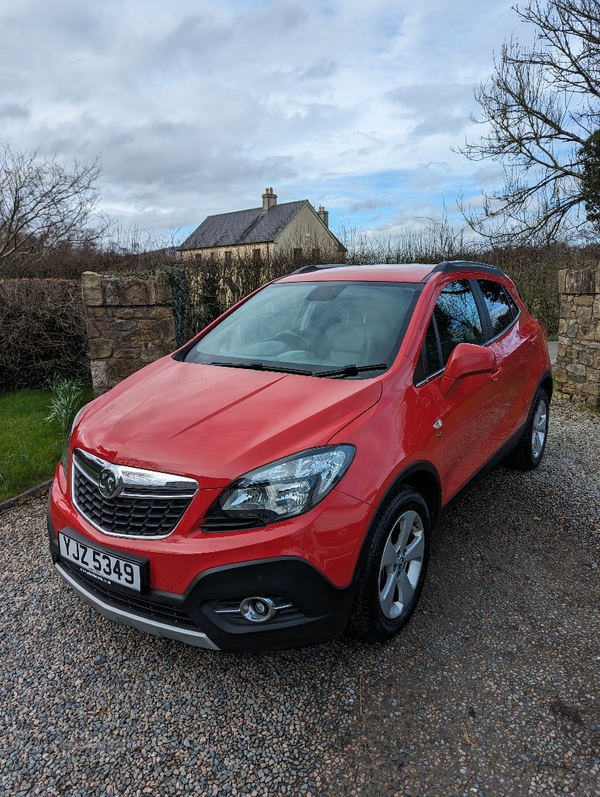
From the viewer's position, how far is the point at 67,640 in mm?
2633

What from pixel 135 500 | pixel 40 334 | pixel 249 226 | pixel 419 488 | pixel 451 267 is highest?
pixel 249 226

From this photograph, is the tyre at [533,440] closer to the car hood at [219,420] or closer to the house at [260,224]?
the car hood at [219,420]

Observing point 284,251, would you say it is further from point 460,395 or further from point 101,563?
point 101,563

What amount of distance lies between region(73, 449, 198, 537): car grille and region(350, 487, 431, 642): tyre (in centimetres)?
79

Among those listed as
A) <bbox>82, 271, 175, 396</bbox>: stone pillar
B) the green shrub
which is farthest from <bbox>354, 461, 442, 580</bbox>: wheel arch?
the green shrub

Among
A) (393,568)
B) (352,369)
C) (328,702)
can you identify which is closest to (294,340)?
(352,369)

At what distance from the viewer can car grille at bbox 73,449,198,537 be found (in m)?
2.09

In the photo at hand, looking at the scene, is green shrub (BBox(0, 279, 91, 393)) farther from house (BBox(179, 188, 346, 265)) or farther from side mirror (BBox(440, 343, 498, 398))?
house (BBox(179, 188, 346, 265))

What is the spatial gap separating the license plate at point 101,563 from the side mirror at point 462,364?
5.67ft

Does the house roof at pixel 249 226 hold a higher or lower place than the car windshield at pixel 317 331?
higher

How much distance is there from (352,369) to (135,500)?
47.5 inches

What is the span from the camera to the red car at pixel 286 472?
2.03m

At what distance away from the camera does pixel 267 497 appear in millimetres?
2043

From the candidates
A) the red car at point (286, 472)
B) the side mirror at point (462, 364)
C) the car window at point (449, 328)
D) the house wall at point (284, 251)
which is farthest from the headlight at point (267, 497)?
the house wall at point (284, 251)
